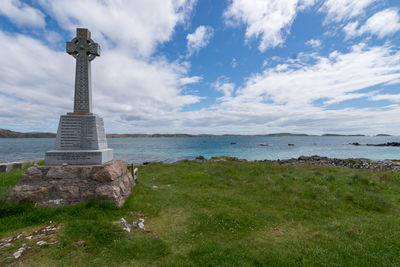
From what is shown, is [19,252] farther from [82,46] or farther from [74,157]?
[82,46]

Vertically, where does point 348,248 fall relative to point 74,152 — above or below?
below

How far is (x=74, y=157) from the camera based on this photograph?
8625mm

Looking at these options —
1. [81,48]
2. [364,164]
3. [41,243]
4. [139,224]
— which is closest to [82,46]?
[81,48]

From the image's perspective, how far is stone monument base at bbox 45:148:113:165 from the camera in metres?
8.43

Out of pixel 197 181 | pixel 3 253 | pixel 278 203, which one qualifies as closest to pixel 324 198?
pixel 278 203

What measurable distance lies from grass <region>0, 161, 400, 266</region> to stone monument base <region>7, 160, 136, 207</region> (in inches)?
17.2

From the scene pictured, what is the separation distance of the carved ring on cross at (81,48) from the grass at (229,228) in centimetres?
773

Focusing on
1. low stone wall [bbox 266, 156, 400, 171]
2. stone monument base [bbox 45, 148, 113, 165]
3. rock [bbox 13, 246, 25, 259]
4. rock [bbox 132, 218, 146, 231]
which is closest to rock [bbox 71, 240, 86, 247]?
rock [bbox 13, 246, 25, 259]

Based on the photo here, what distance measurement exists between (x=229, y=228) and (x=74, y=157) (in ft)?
26.6

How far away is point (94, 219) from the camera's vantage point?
261 inches

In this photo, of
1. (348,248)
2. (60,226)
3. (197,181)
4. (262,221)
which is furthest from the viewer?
(197,181)

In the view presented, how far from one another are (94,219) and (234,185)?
29.2ft

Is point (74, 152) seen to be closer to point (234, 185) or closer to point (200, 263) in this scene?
point (200, 263)

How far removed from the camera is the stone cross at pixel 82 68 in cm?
940
